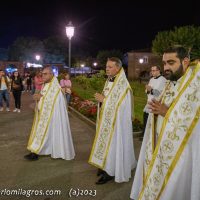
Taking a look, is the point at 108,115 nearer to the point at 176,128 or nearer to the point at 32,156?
the point at 32,156

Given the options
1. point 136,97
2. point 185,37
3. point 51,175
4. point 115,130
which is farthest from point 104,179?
point 185,37

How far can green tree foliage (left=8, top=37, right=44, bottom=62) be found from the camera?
74.2 m

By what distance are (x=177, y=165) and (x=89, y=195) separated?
249cm

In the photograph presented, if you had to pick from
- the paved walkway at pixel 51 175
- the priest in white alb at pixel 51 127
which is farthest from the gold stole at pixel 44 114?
the paved walkway at pixel 51 175

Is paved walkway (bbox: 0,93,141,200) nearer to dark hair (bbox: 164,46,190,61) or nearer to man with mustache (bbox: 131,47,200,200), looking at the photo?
man with mustache (bbox: 131,47,200,200)

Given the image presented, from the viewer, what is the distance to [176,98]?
3518mm

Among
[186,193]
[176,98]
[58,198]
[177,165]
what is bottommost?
[58,198]

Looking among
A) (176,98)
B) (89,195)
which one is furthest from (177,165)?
(89,195)

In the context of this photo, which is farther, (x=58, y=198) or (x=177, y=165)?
(x=58, y=198)

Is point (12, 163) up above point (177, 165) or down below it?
below

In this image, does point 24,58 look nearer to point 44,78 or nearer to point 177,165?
point 44,78

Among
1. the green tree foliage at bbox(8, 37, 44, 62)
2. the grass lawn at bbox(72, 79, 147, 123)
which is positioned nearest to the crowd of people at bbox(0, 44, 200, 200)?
the grass lawn at bbox(72, 79, 147, 123)

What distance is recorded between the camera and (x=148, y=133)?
4262mm

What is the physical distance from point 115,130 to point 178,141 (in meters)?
2.65
